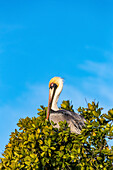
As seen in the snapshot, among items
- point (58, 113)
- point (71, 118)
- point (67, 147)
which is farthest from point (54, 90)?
point (67, 147)

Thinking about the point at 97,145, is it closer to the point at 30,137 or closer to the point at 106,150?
the point at 106,150

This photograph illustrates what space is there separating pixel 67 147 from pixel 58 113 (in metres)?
2.09

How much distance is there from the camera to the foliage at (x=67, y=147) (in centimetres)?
980

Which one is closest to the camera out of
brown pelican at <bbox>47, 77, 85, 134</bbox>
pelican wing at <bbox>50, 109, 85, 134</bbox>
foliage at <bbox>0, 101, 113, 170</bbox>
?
foliage at <bbox>0, 101, 113, 170</bbox>

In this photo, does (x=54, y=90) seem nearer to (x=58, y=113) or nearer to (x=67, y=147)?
(x=58, y=113)

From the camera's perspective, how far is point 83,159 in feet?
32.3

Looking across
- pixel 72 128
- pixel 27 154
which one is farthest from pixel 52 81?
pixel 27 154

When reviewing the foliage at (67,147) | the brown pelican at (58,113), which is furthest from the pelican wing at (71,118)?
the foliage at (67,147)

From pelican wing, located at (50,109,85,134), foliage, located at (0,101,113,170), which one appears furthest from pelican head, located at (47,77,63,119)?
foliage, located at (0,101,113,170)

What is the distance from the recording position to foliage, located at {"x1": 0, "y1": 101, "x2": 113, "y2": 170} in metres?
9.80

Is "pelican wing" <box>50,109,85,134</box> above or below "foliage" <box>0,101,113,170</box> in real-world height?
above

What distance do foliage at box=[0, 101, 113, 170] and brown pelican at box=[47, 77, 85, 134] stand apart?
74 cm

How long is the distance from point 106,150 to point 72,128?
6.04 ft

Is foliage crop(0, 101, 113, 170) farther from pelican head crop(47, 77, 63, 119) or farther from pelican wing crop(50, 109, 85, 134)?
pelican head crop(47, 77, 63, 119)
